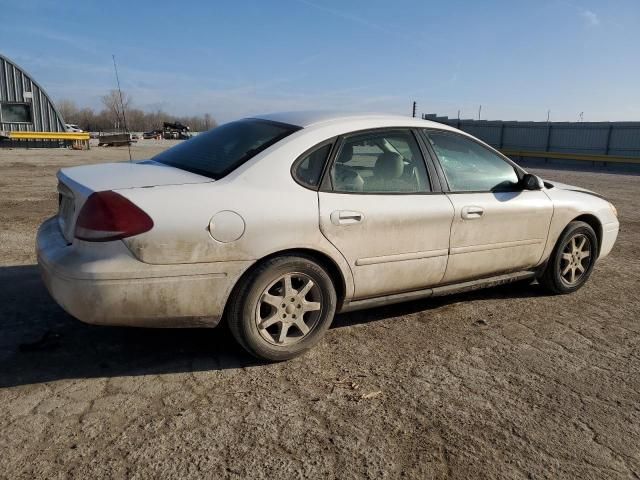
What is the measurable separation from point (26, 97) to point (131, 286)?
33.9m

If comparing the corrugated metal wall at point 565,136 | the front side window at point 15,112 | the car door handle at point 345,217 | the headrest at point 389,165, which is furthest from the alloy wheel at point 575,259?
the front side window at point 15,112

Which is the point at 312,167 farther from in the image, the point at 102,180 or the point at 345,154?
the point at 102,180

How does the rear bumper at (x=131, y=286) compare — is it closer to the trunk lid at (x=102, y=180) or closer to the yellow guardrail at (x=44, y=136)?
the trunk lid at (x=102, y=180)

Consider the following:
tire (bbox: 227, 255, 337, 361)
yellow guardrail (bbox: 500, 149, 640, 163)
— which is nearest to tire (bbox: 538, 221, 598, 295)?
tire (bbox: 227, 255, 337, 361)

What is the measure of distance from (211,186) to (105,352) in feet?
4.31

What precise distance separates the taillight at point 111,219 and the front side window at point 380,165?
1238 mm

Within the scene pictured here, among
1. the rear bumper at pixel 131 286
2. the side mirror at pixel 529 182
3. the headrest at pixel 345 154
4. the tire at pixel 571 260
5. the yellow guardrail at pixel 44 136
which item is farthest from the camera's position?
the yellow guardrail at pixel 44 136

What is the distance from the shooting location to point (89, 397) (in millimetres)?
2793

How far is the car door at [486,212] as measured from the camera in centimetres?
392

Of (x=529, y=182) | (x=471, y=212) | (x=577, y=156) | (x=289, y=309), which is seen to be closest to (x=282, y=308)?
(x=289, y=309)

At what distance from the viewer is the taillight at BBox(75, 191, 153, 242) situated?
2.76 m

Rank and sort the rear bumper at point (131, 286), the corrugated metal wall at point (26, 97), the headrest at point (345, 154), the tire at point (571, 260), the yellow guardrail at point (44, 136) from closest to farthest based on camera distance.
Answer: the rear bumper at point (131, 286), the headrest at point (345, 154), the tire at point (571, 260), the yellow guardrail at point (44, 136), the corrugated metal wall at point (26, 97)

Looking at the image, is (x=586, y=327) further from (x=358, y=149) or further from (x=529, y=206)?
(x=358, y=149)

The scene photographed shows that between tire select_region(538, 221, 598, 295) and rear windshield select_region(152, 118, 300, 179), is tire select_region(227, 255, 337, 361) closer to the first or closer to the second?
rear windshield select_region(152, 118, 300, 179)
